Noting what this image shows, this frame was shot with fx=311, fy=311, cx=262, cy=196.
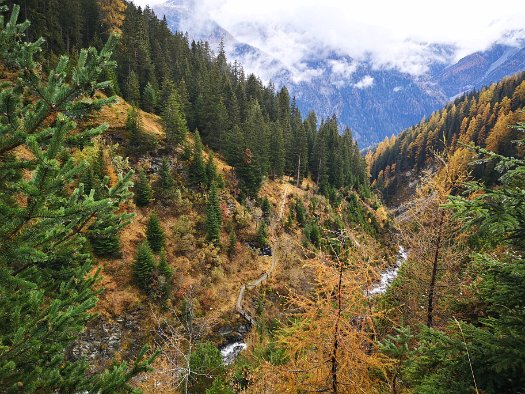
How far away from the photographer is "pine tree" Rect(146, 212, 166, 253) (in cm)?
3347

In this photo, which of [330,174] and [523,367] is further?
[330,174]

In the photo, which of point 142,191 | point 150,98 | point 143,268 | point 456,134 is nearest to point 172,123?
point 150,98

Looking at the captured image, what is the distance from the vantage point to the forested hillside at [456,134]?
301ft

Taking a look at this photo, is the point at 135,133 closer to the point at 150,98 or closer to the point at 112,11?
the point at 150,98

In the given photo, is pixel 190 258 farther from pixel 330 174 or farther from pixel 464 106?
pixel 464 106

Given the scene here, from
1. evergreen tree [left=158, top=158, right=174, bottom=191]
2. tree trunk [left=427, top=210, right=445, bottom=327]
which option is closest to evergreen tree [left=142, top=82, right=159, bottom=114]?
evergreen tree [left=158, top=158, right=174, bottom=191]

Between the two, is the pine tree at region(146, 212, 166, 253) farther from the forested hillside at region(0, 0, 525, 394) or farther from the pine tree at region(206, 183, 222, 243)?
the pine tree at region(206, 183, 222, 243)

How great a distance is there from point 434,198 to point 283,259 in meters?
32.1

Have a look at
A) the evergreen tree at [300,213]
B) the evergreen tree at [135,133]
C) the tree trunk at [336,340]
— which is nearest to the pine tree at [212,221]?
the evergreen tree at [135,133]

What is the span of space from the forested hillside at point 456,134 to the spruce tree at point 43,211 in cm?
9198

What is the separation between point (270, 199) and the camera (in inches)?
2152

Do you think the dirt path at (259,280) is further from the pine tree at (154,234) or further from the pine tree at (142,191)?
the pine tree at (142,191)

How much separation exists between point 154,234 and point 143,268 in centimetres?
450

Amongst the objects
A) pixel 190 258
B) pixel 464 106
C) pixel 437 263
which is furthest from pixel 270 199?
pixel 464 106
